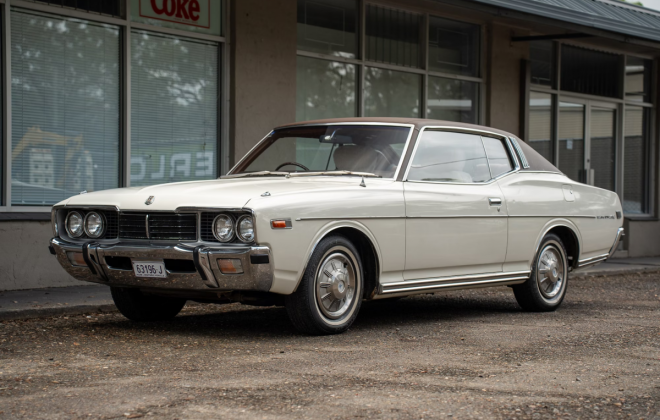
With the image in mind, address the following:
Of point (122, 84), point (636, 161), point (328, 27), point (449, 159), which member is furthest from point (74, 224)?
point (636, 161)

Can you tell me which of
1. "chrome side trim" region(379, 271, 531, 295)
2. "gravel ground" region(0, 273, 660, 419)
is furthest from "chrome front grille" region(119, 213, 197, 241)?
"chrome side trim" region(379, 271, 531, 295)

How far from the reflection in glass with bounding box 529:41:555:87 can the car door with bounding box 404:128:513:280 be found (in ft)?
28.3

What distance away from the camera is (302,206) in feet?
20.1

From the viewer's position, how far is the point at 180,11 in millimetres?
11188

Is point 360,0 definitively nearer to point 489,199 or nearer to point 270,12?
point 270,12

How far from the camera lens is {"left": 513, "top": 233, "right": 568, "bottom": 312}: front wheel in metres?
8.34

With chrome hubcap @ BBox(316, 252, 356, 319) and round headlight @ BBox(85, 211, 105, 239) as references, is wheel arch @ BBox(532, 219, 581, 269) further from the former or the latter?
round headlight @ BBox(85, 211, 105, 239)

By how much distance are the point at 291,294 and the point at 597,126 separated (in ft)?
42.9

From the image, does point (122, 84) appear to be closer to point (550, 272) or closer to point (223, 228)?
point (223, 228)

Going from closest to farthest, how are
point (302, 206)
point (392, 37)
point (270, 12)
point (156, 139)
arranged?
point (302, 206) < point (156, 139) < point (270, 12) < point (392, 37)

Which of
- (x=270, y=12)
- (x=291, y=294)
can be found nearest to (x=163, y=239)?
(x=291, y=294)

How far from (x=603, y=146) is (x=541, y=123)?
234cm

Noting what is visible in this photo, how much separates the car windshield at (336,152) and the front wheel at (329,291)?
2.75ft

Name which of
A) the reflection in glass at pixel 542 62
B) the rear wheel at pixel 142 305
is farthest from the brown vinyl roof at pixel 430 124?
the reflection in glass at pixel 542 62
